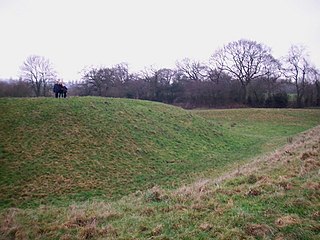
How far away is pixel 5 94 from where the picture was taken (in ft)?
121

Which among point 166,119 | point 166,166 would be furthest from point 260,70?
point 166,166

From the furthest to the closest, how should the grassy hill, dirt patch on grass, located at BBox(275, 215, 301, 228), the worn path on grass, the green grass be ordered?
the grassy hill
the worn path on grass
the green grass
dirt patch on grass, located at BBox(275, 215, 301, 228)

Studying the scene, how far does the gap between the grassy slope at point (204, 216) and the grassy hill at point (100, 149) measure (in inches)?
144

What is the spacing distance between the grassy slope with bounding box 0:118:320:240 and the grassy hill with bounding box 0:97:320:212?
3670 millimetres

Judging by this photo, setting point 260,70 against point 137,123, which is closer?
point 137,123

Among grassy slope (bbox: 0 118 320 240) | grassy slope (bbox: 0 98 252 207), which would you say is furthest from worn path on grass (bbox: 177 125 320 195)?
grassy slope (bbox: 0 98 252 207)

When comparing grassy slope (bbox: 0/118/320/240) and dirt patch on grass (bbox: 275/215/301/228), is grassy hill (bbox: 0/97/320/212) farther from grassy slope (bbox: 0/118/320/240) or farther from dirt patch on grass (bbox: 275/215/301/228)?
dirt patch on grass (bbox: 275/215/301/228)

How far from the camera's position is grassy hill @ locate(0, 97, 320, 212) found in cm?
1111

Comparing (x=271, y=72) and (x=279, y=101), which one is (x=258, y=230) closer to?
(x=279, y=101)

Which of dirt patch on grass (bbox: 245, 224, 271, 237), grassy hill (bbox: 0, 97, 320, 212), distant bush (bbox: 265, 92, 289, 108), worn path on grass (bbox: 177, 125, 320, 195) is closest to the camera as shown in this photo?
dirt patch on grass (bbox: 245, 224, 271, 237)

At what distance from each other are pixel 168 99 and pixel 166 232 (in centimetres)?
5458

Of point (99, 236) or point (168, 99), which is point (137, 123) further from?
point (168, 99)

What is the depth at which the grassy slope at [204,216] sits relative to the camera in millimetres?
5066

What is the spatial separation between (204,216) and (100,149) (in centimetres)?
973
